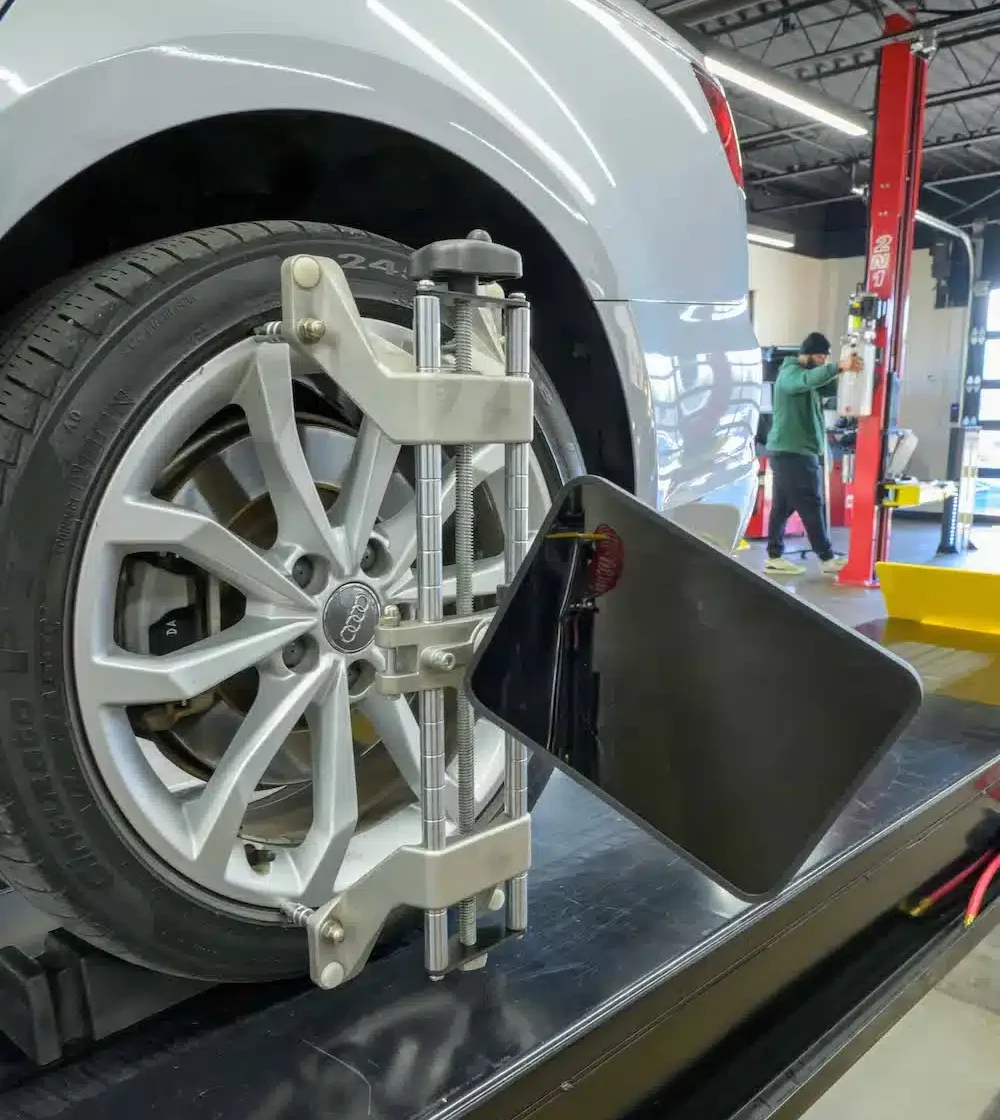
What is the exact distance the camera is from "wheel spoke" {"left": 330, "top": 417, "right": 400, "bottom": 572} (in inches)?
41.1

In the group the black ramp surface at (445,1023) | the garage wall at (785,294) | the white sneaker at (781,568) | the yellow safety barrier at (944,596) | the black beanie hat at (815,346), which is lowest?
the white sneaker at (781,568)

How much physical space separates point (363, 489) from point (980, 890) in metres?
1.53

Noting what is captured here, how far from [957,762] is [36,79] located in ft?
6.39

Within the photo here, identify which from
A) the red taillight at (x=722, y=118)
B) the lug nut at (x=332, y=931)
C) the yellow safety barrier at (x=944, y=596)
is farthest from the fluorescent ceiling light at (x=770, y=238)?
the lug nut at (x=332, y=931)

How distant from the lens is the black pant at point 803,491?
6.32 m

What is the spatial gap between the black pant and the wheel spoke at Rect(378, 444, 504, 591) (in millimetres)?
5531

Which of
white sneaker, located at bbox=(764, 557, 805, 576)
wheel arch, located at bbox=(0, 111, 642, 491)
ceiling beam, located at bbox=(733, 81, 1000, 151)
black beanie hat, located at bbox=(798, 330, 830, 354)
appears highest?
ceiling beam, located at bbox=(733, 81, 1000, 151)

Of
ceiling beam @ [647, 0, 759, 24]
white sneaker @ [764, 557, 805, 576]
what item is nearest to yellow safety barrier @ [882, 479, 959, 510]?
white sneaker @ [764, 557, 805, 576]

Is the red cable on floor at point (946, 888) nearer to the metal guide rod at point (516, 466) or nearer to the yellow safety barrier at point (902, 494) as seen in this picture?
the metal guide rod at point (516, 466)

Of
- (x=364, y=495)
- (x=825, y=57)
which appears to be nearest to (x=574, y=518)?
(x=364, y=495)

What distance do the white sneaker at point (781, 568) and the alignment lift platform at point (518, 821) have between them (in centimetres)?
571

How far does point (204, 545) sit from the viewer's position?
3.09 ft

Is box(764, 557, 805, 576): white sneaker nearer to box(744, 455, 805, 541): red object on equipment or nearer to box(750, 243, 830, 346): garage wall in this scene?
box(744, 455, 805, 541): red object on equipment

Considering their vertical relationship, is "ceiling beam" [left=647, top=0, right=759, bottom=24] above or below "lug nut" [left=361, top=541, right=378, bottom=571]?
above
